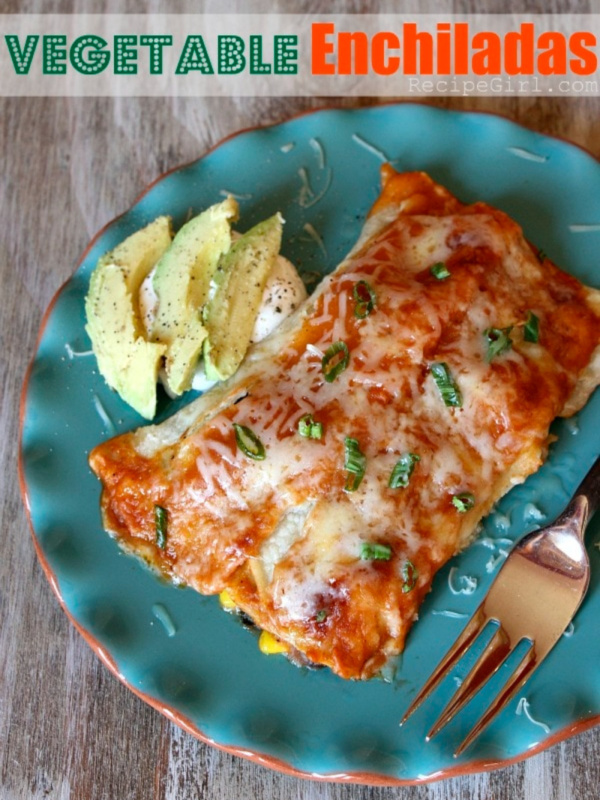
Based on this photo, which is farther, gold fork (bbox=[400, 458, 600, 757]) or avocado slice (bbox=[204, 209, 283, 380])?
avocado slice (bbox=[204, 209, 283, 380])

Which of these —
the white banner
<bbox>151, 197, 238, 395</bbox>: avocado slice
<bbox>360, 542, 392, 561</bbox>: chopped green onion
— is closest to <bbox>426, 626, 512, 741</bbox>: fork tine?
<bbox>360, 542, 392, 561</bbox>: chopped green onion

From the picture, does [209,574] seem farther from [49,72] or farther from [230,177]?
[49,72]

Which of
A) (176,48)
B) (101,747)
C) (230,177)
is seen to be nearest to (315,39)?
(176,48)

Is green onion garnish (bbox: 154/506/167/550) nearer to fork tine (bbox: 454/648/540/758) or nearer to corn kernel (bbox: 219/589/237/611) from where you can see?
corn kernel (bbox: 219/589/237/611)

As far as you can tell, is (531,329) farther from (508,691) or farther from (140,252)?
(140,252)

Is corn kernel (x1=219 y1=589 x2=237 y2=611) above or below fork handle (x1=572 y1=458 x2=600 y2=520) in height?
below

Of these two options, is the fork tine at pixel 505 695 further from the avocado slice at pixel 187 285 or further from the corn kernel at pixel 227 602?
the avocado slice at pixel 187 285

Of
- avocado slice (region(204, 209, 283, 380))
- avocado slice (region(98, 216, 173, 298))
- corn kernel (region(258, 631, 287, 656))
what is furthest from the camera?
avocado slice (region(98, 216, 173, 298))

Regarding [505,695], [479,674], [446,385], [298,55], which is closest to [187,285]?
[446,385]
